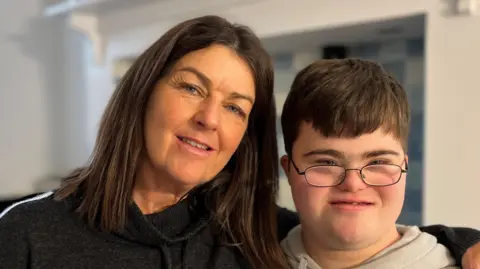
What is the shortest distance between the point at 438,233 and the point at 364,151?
0.29 metres

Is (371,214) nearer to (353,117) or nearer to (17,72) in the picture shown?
(353,117)

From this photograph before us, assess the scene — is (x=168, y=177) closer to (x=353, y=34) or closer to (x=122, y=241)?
(x=122, y=241)

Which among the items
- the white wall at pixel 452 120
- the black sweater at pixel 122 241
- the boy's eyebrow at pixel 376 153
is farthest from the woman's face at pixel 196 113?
the white wall at pixel 452 120

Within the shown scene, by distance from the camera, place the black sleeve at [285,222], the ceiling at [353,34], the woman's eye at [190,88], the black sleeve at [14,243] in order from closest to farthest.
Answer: the black sleeve at [14,243]
the woman's eye at [190,88]
the black sleeve at [285,222]
the ceiling at [353,34]

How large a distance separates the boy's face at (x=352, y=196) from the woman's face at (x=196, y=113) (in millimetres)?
181

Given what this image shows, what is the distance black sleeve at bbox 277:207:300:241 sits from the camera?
1.30 meters

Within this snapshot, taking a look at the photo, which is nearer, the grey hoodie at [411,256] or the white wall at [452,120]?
the grey hoodie at [411,256]

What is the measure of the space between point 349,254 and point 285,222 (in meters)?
0.27

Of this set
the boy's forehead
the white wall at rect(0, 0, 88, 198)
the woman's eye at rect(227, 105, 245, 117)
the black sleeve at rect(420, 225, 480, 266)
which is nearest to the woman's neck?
the woman's eye at rect(227, 105, 245, 117)

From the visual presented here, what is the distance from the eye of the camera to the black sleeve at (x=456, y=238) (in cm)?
107

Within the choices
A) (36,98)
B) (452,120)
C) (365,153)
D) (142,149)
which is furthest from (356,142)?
(36,98)

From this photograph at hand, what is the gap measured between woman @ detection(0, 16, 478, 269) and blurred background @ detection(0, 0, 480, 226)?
0.61 m

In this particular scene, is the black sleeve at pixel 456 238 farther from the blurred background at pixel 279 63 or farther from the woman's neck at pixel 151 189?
the woman's neck at pixel 151 189

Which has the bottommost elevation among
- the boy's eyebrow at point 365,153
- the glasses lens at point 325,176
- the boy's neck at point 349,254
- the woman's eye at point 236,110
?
the boy's neck at point 349,254
